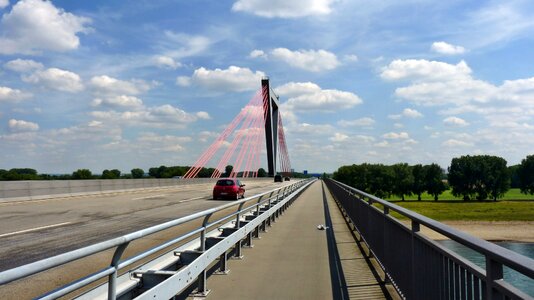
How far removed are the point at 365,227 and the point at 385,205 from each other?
→ 311cm

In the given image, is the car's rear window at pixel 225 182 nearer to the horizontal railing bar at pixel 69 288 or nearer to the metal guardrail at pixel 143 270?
the metal guardrail at pixel 143 270

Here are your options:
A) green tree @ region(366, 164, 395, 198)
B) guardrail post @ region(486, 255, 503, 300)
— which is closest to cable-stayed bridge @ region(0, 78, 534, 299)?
guardrail post @ region(486, 255, 503, 300)

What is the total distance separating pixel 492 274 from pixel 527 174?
15784 centimetres

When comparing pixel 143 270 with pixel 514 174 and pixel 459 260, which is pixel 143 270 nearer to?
pixel 459 260

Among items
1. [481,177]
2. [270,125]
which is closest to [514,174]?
[481,177]

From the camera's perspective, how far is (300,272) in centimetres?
813

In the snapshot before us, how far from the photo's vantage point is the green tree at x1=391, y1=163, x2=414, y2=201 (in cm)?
14373

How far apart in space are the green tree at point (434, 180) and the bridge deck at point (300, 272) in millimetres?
137175

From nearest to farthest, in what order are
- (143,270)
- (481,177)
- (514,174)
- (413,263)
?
1. (413,263)
2. (143,270)
3. (481,177)
4. (514,174)

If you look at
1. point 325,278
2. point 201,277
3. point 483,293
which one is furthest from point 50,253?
point 483,293

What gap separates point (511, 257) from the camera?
254 centimetres

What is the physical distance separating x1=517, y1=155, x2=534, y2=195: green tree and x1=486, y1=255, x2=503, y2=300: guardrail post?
156m

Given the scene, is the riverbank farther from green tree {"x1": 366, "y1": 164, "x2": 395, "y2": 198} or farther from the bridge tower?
green tree {"x1": 366, "y1": 164, "x2": 395, "y2": 198}

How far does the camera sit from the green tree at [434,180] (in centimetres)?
14038
